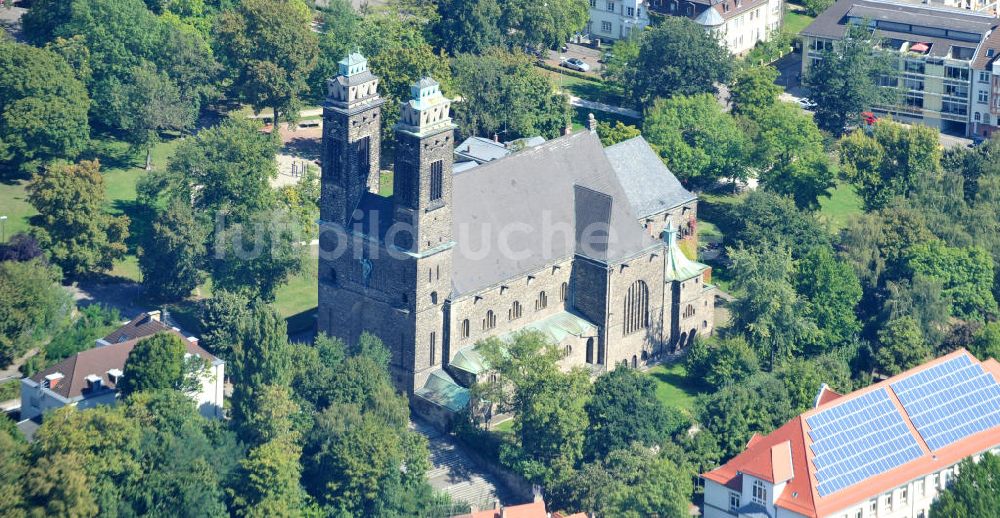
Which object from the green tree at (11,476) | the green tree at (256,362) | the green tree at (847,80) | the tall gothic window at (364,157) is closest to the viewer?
the green tree at (11,476)

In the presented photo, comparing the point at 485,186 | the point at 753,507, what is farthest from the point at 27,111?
the point at 753,507

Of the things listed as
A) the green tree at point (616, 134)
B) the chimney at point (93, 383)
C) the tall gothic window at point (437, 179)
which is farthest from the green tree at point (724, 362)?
the chimney at point (93, 383)

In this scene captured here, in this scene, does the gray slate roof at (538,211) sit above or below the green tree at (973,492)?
above

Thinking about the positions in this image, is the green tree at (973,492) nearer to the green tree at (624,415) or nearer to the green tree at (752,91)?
the green tree at (624,415)

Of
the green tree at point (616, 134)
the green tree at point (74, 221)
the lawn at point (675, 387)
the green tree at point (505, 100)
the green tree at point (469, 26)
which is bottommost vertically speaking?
the lawn at point (675, 387)

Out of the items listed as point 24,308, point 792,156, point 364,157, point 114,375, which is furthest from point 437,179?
point 792,156

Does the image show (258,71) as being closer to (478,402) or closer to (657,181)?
(657,181)
